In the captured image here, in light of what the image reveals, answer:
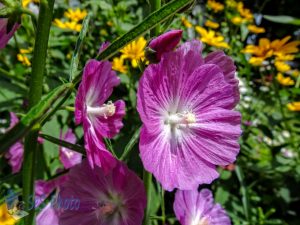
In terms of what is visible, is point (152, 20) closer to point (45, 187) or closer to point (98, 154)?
point (98, 154)

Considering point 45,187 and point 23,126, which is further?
point 45,187

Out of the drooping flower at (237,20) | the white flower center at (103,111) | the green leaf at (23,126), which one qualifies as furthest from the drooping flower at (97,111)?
the drooping flower at (237,20)

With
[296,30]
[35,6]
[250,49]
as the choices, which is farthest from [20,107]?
[296,30]

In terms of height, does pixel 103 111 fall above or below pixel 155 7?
below

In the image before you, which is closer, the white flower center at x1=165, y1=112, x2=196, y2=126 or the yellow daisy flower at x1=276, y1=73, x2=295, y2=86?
the white flower center at x1=165, y1=112, x2=196, y2=126

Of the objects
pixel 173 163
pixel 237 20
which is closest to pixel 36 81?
pixel 173 163

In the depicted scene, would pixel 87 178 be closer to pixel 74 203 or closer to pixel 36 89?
pixel 74 203

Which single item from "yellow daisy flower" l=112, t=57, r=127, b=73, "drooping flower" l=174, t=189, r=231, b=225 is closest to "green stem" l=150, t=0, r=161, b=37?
"drooping flower" l=174, t=189, r=231, b=225

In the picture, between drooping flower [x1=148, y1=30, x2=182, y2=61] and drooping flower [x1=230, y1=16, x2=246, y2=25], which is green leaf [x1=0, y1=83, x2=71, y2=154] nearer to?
drooping flower [x1=148, y1=30, x2=182, y2=61]
